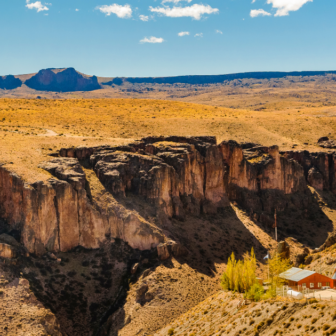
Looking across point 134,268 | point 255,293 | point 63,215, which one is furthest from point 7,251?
point 255,293

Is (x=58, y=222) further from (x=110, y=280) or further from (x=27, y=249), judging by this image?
(x=110, y=280)

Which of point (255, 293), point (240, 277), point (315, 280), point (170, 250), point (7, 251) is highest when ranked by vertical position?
point (7, 251)

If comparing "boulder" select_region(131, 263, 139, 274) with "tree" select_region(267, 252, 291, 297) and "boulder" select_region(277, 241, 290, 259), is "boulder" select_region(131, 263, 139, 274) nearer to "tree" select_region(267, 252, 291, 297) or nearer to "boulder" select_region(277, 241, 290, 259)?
"tree" select_region(267, 252, 291, 297)

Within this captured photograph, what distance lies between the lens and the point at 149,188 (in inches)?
2921

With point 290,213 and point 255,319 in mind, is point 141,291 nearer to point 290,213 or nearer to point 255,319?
point 255,319

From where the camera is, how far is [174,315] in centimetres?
5559

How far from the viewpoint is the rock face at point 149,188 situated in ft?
203

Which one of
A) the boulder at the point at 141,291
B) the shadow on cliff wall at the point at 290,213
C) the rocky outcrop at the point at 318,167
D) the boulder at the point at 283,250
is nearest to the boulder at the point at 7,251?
the boulder at the point at 141,291

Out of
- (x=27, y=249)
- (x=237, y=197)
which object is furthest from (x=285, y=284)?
(x=237, y=197)

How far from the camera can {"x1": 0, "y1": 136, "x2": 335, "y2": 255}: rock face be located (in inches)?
2441

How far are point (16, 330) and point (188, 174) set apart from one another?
42.6 m

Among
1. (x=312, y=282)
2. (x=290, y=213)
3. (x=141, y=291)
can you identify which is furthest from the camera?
(x=290, y=213)

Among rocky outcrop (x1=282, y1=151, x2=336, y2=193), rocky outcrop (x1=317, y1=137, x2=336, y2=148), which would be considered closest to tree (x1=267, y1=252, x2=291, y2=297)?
rocky outcrop (x1=282, y1=151, x2=336, y2=193)

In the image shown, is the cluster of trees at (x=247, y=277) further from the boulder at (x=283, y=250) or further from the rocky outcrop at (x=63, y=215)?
the rocky outcrop at (x=63, y=215)
